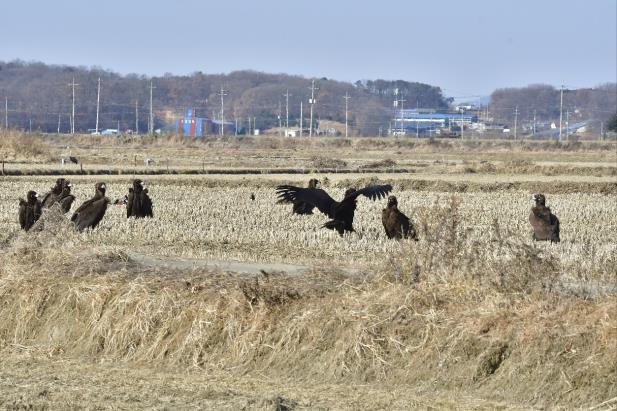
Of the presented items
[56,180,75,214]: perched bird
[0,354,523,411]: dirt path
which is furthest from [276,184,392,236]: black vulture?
[0,354,523,411]: dirt path

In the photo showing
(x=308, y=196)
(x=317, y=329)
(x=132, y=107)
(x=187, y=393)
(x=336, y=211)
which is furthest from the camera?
(x=132, y=107)

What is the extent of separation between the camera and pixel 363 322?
9.92 meters

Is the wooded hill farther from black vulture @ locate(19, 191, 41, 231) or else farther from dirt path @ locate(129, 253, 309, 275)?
dirt path @ locate(129, 253, 309, 275)

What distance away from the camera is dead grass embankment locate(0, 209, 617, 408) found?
912 cm

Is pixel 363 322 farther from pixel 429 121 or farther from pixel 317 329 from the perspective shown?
pixel 429 121

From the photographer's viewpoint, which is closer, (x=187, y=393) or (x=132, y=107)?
(x=187, y=393)

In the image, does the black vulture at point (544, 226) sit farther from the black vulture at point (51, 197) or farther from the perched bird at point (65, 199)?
the black vulture at point (51, 197)

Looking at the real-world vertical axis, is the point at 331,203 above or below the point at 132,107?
below

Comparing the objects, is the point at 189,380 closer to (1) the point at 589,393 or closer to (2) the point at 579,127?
(1) the point at 589,393

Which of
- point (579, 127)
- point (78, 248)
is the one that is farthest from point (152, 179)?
point (579, 127)

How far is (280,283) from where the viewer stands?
11109 mm

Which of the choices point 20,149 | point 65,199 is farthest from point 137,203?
point 20,149

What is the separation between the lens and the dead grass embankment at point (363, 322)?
359 inches

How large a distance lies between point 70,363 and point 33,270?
1857mm
